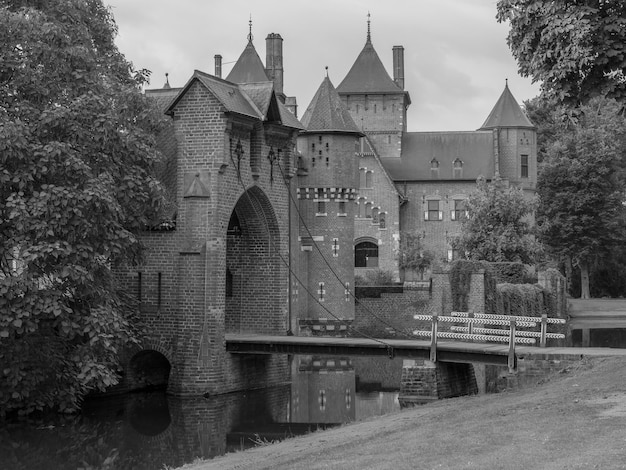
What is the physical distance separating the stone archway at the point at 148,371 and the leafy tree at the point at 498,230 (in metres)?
30.0

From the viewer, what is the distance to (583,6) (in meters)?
18.2

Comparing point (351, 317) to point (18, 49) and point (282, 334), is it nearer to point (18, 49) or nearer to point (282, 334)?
point (282, 334)

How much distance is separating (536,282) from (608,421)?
40.0 m

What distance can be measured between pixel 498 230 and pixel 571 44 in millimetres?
41447

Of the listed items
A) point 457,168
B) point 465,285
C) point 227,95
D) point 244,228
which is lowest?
point 465,285

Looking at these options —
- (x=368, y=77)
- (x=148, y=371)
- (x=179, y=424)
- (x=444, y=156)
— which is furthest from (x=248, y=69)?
(x=179, y=424)

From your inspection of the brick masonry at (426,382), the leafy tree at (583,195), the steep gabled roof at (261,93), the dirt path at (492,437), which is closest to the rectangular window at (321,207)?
the steep gabled roof at (261,93)

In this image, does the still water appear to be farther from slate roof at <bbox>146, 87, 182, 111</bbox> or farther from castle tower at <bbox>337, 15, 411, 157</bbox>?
castle tower at <bbox>337, 15, 411, 157</bbox>

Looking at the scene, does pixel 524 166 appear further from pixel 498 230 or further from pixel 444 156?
pixel 498 230

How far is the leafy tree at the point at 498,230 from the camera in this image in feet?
192

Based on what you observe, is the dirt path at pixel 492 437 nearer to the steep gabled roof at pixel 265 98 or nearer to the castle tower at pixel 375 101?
the steep gabled roof at pixel 265 98

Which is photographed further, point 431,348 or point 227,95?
point 227,95

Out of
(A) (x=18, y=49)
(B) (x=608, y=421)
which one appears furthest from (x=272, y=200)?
(B) (x=608, y=421)

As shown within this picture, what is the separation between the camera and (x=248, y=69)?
205 ft
